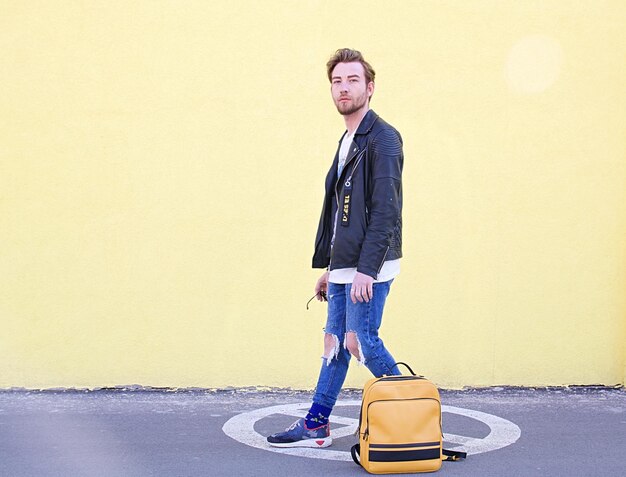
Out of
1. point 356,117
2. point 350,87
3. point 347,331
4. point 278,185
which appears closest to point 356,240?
point 347,331

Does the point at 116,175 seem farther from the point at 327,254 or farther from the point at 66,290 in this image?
the point at 327,254

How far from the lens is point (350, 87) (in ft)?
13.5

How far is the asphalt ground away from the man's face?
1725mm

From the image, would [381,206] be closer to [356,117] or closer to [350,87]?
[356,117]

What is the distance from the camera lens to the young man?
3924 millimetres

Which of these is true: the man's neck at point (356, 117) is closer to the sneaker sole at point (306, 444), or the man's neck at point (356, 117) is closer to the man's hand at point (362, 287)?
the man's hand at point (362, 287)

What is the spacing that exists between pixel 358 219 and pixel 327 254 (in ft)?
1.24

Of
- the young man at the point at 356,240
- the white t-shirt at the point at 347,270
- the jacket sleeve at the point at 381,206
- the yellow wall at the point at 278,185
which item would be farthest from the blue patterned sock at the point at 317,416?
the yellow wall at the point at 278,185

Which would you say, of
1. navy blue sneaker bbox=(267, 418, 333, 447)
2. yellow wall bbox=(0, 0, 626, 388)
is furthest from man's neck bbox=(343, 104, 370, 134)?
navy blue sneaker bbox=(267, 418, 333, 447)

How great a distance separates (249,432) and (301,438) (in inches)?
16.9

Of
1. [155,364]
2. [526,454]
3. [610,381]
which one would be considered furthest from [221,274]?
[610,381]

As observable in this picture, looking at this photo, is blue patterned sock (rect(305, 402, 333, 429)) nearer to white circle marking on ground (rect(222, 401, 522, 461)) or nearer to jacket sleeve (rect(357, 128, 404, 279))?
white circle marking on ground (rect(222, 401, 522, 461))

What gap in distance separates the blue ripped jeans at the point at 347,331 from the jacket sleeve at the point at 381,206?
7.1 inches

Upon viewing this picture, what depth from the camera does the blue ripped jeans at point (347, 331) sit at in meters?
4.00
